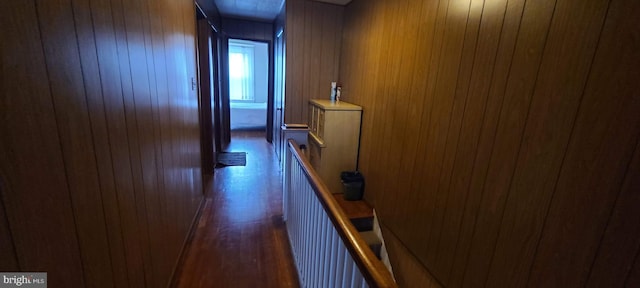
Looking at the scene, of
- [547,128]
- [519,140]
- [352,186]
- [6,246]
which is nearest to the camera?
[6,246]

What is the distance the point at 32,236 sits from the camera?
2.17 feet

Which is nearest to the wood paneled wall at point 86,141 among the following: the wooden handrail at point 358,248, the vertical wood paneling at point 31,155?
the vertical wood paneling at point 31,155

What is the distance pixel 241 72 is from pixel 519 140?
33.6 feet

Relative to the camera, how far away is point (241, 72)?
10320mm

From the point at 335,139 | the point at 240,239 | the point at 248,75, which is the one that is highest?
the point at 248,75

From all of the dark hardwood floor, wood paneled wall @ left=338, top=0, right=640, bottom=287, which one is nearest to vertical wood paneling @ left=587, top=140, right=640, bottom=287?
wood paneled wall @ left=338, top=0, right=640, bottom=287

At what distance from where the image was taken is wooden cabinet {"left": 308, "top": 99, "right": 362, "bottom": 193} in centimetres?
307

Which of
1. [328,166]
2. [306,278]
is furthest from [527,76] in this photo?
[328,166]

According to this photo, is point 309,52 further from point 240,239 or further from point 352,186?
point 240,239

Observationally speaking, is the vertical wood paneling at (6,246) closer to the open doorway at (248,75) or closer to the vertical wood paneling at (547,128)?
the vertical wood paneling at (547,128)

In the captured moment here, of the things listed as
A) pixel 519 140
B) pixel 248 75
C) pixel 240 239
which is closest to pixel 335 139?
pixel 240 239

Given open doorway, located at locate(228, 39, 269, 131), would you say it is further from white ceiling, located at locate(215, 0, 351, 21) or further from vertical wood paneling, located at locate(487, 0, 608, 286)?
vertical wood paneling, located at locate(487, 0, 608, 286)

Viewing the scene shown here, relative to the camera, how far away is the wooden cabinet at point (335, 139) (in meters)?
3.07

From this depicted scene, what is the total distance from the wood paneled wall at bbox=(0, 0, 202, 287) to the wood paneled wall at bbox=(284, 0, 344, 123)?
199 centimetres
